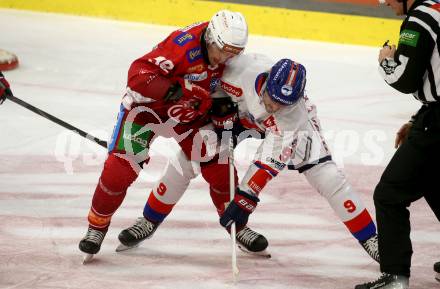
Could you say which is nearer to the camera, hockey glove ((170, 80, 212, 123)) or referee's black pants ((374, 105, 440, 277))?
referee's black pants ((374, 105, 440, 277))

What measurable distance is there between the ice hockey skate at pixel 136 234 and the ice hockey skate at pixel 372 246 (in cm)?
91

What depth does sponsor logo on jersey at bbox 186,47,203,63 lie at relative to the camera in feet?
11.3

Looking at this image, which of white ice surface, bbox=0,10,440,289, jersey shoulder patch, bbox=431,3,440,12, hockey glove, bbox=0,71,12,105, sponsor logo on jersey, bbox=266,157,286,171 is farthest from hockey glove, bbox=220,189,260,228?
hockey glove, bbox=0,71,12,105

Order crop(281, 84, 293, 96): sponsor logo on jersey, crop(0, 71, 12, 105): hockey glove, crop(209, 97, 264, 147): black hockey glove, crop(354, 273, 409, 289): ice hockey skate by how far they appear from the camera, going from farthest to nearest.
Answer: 1. crop(0, 71, 12, 105): hockey glove
2. crop(209, 97, 264, 147): black hockey glove
3. crop(281, 84, 293, 96): sponsor logo on jersey
4. crop(354, 273, 409, 289): ice hockey skate

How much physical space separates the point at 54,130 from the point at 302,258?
6.93ft

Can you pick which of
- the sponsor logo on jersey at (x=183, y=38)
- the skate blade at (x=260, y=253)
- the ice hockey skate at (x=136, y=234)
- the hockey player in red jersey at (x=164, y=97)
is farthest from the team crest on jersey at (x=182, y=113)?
the skate blade at (x=260, y=253)

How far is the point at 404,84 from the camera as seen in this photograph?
2982mm

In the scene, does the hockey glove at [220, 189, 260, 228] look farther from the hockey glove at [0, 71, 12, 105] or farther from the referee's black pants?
the hockey glove at [0, 71, 12, 105]

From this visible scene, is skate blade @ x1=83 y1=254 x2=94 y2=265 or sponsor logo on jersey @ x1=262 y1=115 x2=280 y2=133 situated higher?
sponsor logo on jersey @ x1=262 y1=115 x2=280 y2=133

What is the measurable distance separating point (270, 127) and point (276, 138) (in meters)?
0.07

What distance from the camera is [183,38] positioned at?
347 centimetres

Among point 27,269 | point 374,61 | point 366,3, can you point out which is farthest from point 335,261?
point 366,3

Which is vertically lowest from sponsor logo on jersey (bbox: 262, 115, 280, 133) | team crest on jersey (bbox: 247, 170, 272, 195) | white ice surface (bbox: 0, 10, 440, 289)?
white ice surface (bbox: 0, 10, 440, 289)

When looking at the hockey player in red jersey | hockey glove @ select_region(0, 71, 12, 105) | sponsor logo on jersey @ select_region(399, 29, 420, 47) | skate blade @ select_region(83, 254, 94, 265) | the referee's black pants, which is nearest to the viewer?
sponsor logo on jersey @ select_region(399, 29, 420, 47)
